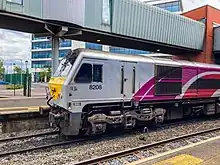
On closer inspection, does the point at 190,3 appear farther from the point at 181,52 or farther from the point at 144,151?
the point at 144,151

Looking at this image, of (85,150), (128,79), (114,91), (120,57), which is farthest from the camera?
(128,79)

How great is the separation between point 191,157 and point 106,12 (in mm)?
11137

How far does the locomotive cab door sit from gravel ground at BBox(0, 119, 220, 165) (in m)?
1.81

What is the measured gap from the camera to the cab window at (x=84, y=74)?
31.1ft

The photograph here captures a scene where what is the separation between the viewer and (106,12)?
16438 millimetres

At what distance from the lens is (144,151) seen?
8750mm

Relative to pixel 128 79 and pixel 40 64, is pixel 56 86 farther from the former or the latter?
pixel 40 64

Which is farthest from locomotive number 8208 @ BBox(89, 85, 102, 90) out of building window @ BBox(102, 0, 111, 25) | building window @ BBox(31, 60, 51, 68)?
building window @ BBox(31, 60, 51, 68)

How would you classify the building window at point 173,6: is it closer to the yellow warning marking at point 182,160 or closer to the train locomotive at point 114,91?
the train locomotive at point 114,91

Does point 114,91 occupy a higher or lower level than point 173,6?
lower

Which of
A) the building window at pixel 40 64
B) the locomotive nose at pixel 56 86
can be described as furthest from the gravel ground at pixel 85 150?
the building window at pixel 40 64

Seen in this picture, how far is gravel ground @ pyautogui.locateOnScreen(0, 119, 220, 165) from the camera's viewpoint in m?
7.81

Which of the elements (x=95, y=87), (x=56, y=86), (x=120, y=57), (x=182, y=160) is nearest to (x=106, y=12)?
(x=120, y=57)

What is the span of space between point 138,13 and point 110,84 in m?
9.63
